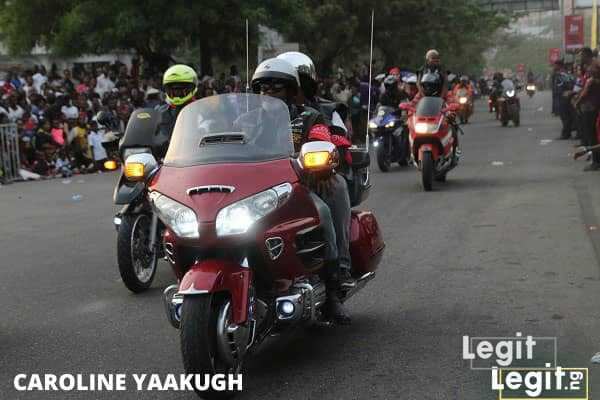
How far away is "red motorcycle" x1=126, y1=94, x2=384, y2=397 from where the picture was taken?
16.6 feet

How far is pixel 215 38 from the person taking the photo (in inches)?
1150

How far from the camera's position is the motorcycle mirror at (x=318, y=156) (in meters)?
5.53

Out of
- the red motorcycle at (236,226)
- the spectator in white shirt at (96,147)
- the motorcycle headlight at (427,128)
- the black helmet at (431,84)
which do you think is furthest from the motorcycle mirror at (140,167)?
the spectator in white shirt at (96,147)

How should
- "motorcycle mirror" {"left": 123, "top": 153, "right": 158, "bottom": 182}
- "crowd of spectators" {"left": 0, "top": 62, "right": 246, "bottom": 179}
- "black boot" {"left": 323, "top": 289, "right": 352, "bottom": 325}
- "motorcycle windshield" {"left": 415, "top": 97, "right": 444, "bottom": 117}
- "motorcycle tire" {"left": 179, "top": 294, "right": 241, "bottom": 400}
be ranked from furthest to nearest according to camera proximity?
"crowd of spectators" {"left": 0, "top": 62, "right": 246, "bottom": 179} < "motorcycle windshield" {"left": 415, "top": 97, "right": 444, "bottom": 117} < "black boot" {"left": 323, "top": 289, "right": 352, "bottom": 325} < "motorcycle mirror" {"left": 123, "top": 153, "right": 158, "bottom": 182} < "motorcycle tire" {"left": 179, "top": 294, "right": 241, "bottom": 400}

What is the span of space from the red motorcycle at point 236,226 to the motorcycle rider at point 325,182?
175 millimetres

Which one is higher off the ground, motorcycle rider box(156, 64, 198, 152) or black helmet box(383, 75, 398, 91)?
motorcycle rider box(156, 64, 198, 152)

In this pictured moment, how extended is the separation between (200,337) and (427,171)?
9933mm

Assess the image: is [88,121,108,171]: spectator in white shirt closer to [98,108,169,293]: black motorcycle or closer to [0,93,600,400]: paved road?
[0,93,600,400]: paved road

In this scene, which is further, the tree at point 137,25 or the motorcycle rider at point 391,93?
the tree at point 137,25

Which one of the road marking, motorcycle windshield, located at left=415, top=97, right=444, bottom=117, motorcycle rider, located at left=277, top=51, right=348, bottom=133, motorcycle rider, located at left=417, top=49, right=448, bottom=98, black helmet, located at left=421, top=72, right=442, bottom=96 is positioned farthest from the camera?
motorcycle rider, located at left=417, top=49, right=448, bottom=98

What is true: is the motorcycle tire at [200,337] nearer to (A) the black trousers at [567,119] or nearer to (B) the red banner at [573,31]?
(A) the black trousers at [567,119]

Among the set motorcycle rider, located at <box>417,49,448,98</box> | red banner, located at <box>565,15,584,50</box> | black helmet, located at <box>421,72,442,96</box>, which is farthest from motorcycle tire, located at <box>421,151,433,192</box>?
red banner, located at <box>565,15,584,50</box>

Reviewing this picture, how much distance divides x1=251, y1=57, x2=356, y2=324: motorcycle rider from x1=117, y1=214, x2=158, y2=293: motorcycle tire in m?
2.17

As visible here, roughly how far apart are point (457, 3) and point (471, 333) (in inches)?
1850
